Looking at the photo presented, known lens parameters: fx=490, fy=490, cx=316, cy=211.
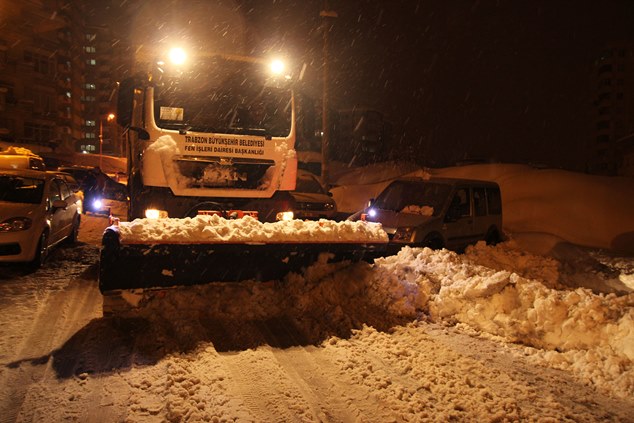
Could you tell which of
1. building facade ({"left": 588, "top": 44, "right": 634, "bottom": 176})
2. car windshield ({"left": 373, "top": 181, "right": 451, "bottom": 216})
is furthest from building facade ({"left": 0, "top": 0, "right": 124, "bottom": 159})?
building facade ({"left": 588, "top": 44, "right": 634, "bottom": 176})

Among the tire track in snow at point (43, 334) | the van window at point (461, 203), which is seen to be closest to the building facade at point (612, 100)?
the van window at point (461, 203)

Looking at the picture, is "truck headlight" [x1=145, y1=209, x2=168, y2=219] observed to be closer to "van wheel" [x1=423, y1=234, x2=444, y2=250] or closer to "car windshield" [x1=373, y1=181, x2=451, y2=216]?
"van wheel" [x1=423, y1=234, x2=444, y2=250]

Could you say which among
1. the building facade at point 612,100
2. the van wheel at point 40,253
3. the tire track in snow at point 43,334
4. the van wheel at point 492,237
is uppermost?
the building facade at point 612,100

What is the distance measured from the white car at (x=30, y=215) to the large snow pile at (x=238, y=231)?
379 centimetres

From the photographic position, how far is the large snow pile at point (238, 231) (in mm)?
5324

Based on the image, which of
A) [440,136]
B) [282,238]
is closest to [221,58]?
[282,238]

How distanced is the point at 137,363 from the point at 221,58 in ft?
16.5

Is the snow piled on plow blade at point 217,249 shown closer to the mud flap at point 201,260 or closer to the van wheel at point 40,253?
the mud flap at point 201,260

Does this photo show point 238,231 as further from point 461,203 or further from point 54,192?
point 461,203

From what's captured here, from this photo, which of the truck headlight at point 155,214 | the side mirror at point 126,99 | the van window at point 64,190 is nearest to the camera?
the truck headlight at point 155,214

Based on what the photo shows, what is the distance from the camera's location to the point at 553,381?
4516 mm

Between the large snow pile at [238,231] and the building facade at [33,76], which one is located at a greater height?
the building facade at [33,76]

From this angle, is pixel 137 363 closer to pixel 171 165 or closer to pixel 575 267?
pixel 171 165

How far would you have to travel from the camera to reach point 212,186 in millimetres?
7352
